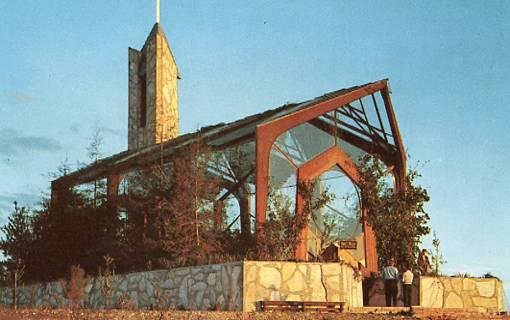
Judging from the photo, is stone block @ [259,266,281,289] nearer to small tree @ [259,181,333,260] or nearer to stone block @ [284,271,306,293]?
stone block @ [284,271,306,293]

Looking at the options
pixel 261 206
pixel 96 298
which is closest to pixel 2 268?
pixel 96 298

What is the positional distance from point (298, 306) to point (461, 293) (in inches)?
248

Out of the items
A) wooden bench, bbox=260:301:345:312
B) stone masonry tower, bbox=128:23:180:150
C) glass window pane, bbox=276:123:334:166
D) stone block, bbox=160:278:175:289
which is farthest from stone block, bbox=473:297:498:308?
stone masonry tower, bbox=128:23:180:150

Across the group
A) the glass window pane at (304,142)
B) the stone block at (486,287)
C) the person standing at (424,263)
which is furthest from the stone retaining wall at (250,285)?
the person standing at (424,263)

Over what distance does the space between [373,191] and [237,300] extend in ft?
27.7

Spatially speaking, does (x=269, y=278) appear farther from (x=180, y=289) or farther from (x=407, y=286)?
(x=407, y=286)

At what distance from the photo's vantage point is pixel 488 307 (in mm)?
20688

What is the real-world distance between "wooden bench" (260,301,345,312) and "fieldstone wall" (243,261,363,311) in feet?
0.90

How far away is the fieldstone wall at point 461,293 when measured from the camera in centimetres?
2030

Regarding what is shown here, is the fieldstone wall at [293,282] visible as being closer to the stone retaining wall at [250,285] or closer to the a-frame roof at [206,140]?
the stone retaining wall at [250,285]

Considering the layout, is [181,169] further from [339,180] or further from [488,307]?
[488,307]

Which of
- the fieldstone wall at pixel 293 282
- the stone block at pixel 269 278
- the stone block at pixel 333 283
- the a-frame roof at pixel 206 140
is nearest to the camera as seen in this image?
the fieldstone wall at pixel 293 282

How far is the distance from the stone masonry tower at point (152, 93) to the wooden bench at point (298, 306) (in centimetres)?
1939

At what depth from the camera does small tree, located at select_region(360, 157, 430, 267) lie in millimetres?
23562
